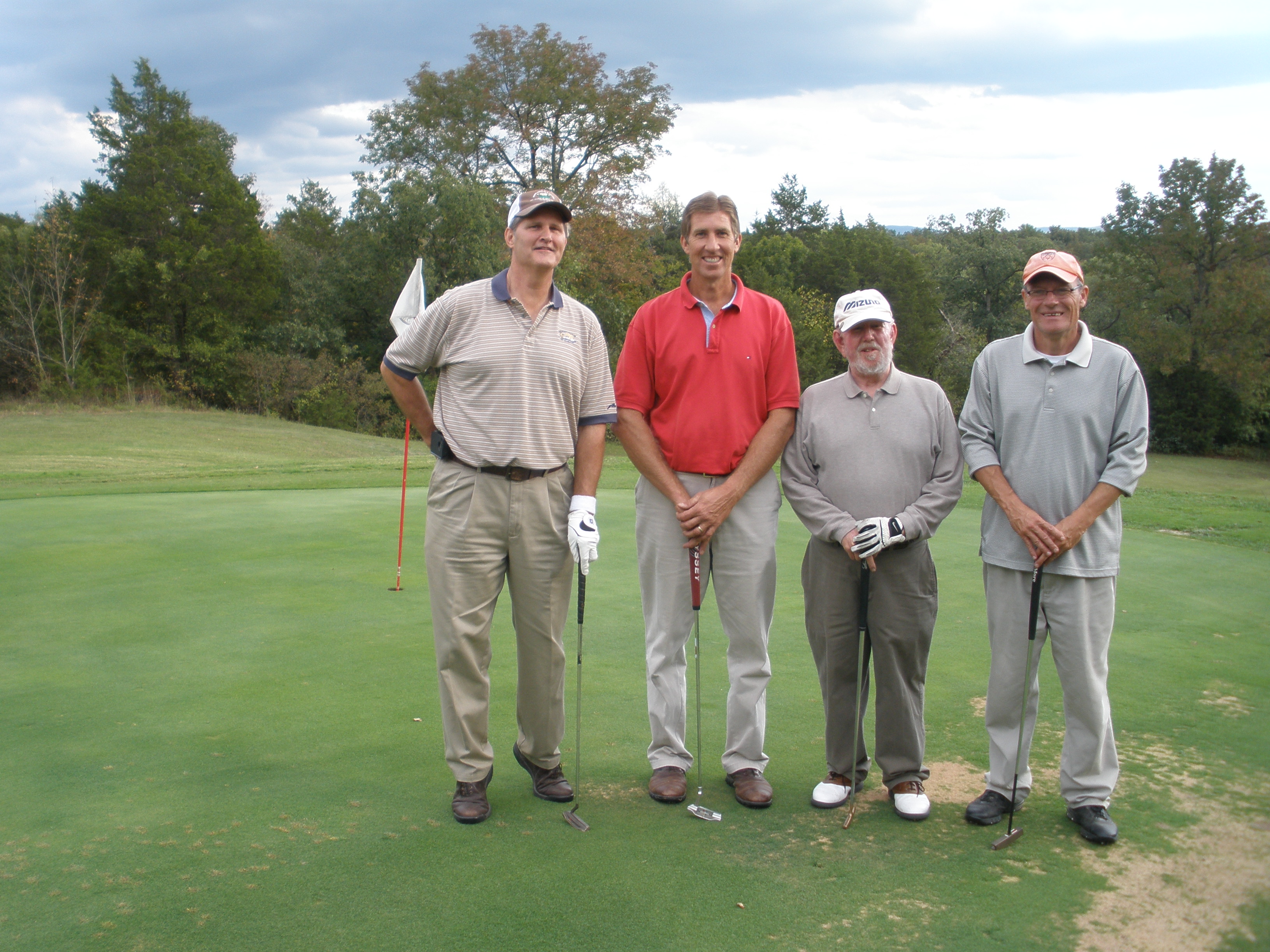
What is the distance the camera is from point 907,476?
3115 mm

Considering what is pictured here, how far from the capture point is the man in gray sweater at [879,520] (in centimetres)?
309

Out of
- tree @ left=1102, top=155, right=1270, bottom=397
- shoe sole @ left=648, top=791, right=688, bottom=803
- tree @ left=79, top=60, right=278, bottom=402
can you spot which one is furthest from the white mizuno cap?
tree @ left=1102, top=155, right=1270, bottom=397

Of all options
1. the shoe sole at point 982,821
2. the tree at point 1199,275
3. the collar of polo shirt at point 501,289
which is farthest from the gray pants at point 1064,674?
the tree at point 1199,275

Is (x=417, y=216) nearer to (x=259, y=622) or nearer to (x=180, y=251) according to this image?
(x=180, y=251)

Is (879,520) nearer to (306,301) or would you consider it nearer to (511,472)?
(511,472)

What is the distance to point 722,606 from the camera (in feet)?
10.9

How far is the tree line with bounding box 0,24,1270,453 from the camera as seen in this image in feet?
87.4

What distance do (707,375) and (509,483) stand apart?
740 millimetres

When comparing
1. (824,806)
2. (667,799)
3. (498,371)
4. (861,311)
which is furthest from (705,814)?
(861,311)

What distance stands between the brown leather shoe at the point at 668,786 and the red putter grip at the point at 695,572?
526 millimetres

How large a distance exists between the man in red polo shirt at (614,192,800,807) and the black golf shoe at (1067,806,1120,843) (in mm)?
948

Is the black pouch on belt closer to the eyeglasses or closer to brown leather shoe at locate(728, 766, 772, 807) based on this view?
brown leather shoe at locate(728, 766, 772, 807)

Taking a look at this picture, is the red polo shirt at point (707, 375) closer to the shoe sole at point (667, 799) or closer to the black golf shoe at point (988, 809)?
the shoe sole at point (667, 799)

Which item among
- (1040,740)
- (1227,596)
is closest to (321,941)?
(1040,740)
